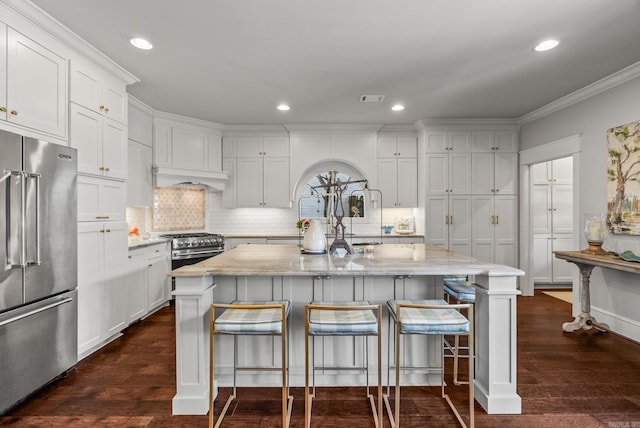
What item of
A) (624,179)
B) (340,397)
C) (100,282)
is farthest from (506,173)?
(100,282)

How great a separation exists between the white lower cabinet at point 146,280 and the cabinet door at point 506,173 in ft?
15.8

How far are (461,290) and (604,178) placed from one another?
8.23ft

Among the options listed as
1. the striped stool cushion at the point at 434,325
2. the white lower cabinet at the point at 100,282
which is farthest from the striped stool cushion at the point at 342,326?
the white lower cabinet at the point at 100,282

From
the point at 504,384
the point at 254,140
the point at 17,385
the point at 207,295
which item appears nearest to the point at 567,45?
the point at 504,384

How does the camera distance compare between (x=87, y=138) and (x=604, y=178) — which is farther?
(x=604, y=178)

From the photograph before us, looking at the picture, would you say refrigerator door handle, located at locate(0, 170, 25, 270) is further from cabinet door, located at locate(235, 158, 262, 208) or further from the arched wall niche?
the arched wall niche

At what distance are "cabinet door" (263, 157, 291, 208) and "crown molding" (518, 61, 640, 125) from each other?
12.1 feet

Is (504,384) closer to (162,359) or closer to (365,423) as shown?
(365,423)

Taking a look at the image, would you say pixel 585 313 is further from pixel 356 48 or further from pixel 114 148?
pixel 114 148

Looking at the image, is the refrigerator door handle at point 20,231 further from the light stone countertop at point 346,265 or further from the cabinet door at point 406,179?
the cabinet door at point 406,179

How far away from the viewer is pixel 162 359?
2.93 meters

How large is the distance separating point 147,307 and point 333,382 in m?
2.58

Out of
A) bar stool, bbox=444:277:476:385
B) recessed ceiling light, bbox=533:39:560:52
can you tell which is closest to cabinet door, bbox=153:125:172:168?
bar stool, bbox=444:277:476:385

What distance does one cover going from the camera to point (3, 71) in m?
2.15
